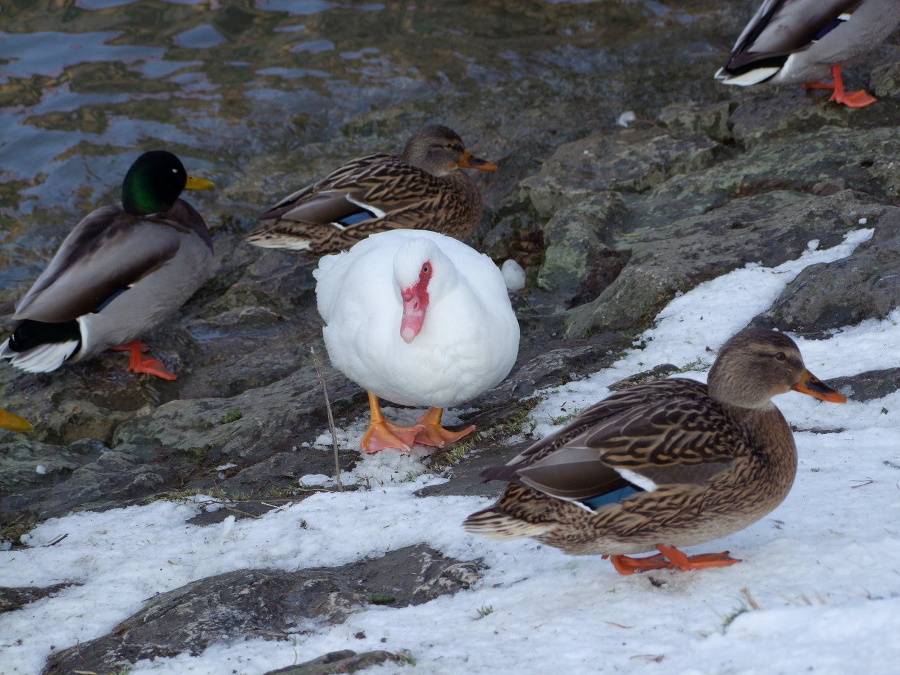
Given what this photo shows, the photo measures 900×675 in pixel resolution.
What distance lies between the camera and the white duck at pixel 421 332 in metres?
4.99

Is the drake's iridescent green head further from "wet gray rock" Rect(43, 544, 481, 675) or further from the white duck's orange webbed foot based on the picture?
"wet gray rock" Rect(43, 544, 481, 675)

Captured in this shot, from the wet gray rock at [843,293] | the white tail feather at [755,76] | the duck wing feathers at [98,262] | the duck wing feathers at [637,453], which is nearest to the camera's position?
the duck wing feathers at [637,453]

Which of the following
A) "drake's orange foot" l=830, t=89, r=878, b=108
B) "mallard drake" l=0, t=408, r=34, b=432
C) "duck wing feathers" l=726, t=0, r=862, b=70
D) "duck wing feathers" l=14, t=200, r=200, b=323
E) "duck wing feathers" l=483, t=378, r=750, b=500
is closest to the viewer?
"duck wing feathers" l=483, t=378, r=750, b=500

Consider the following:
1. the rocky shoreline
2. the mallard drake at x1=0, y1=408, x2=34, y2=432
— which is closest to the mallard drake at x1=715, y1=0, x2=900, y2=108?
the rocky shoreline

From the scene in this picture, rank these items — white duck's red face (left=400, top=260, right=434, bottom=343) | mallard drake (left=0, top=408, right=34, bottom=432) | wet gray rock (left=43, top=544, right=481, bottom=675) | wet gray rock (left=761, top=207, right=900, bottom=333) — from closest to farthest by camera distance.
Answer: wet gray rock (left=43, top=544, right=481, bottom=675) < mallard drake (left=0, top=408, right=34, bottom=432) < white duck's red face (left=400, top=260, right=434, bottom=343) < wet gray rock (left=761, top=207, right=900, bottom=333)

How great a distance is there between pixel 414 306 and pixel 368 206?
2.85 meters

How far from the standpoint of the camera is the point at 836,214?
6211mm

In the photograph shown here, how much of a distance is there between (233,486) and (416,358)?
1289 mm

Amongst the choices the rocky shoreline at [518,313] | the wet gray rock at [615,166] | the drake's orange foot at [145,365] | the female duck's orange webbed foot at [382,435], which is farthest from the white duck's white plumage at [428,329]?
the wet gray rock at [615,166]

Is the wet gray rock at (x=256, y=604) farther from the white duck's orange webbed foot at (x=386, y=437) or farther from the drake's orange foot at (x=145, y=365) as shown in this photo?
the drake's orange foot at (x=145, y=365)

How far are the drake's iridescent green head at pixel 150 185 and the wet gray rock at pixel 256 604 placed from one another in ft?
16.6

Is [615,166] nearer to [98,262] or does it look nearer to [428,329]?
[428,329]

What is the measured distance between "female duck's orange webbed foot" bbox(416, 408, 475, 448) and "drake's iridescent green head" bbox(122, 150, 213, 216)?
390cm

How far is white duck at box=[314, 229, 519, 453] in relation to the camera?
16.4 feet
